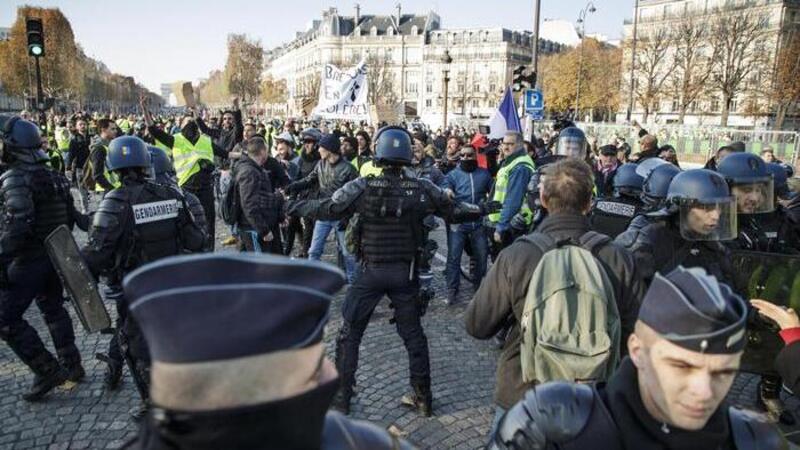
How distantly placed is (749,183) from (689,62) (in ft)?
151

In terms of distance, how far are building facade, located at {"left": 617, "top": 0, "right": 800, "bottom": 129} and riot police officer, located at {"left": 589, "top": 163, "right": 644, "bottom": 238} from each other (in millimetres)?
35227

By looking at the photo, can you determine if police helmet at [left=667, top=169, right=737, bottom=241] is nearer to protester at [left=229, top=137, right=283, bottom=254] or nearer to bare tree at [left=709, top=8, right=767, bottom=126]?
protester at [left=229, top=137, right=283, bottom=254]

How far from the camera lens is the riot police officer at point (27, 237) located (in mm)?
4148

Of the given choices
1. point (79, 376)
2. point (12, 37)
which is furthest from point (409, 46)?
point (79, 376)

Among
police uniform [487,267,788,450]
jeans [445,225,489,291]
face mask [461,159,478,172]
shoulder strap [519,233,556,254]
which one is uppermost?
face mask [461,159,478,172]

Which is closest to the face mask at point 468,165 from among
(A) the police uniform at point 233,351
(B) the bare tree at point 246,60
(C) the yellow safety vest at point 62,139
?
(A) the police uniform at point 233,351

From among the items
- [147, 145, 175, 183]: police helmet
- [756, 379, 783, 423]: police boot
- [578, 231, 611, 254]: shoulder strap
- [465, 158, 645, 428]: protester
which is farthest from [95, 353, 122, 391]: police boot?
[756, 379, 783, 423]: police boot

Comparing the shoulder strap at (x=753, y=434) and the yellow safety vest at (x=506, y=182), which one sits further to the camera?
the yellow safety vest at (x=506, y=182)

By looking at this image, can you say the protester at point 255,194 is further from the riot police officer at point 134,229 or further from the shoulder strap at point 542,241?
the shoulder strap at point 542,241

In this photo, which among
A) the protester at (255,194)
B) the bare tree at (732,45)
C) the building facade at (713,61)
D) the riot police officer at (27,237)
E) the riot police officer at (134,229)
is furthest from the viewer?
the building facade at (713,61)

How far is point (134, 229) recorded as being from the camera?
3.81 m

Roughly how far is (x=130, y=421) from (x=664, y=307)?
3.79m

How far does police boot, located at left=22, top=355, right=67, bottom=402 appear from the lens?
4.32 metres

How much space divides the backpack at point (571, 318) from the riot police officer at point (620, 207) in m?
2.73
